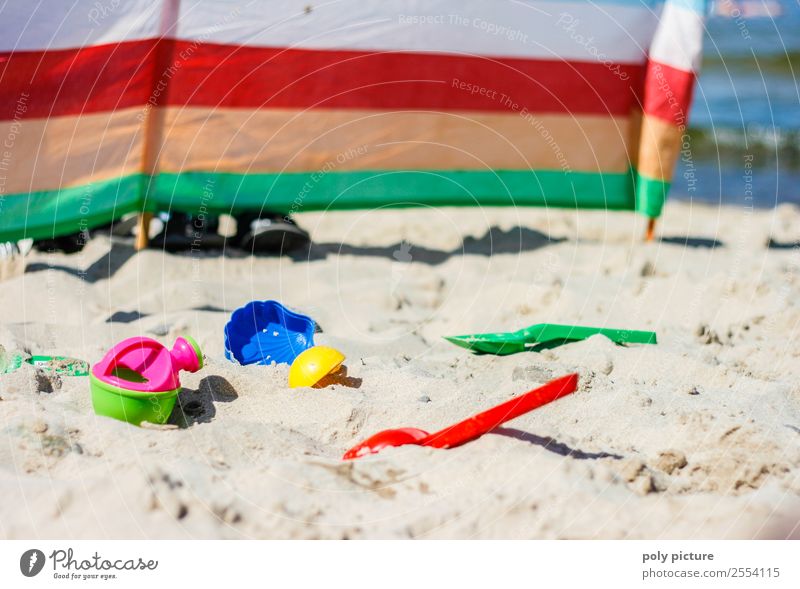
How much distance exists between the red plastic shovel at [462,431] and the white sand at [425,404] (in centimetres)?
4

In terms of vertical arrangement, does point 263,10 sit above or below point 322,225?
above

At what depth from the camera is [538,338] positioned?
3.52 meters

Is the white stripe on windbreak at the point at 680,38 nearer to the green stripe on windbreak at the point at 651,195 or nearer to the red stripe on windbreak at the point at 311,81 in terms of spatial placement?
the red stripe on windbreak at the point at 311,81

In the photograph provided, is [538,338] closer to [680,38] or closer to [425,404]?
[425,404]

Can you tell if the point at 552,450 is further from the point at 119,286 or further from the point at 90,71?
the point at 90,71

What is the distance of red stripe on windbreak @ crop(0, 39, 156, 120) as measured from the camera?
401 centimetres

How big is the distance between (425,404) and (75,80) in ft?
7.49

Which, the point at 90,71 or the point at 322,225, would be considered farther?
the point at 322,225

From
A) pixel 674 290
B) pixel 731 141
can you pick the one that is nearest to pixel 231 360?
pixel 674 290

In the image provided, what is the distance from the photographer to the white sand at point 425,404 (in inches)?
88.0

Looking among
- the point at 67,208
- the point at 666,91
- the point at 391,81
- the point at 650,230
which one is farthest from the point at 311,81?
the point at 650,230

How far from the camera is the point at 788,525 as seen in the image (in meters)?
2.30
